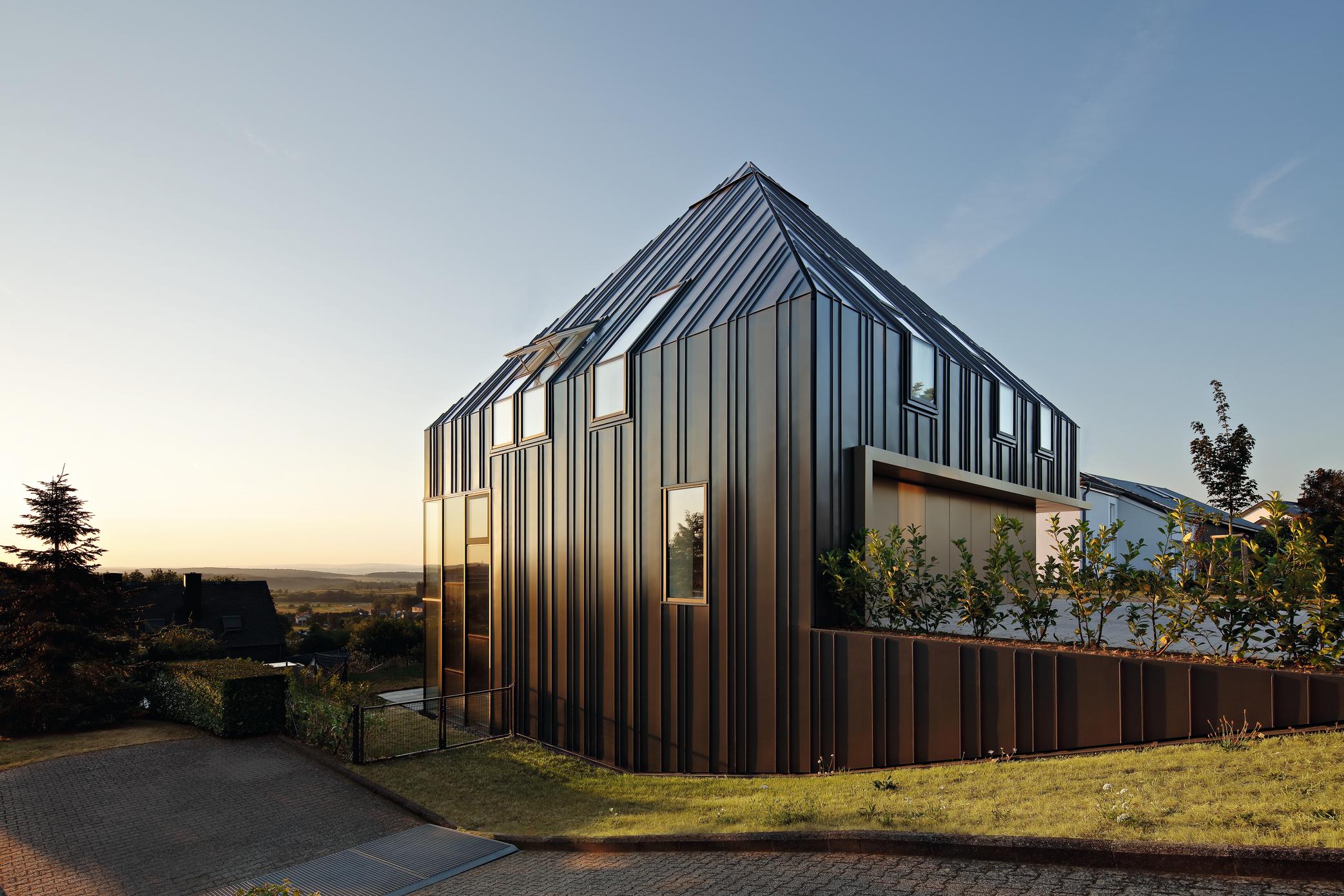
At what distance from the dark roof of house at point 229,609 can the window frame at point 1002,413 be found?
31568 millimetres

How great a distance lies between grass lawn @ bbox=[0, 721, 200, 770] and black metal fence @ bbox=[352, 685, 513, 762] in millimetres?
3841

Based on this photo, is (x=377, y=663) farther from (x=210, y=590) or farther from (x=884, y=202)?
(x=884, y=202)

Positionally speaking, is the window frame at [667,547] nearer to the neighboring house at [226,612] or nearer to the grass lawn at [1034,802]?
the grass lawn at [1034,802]

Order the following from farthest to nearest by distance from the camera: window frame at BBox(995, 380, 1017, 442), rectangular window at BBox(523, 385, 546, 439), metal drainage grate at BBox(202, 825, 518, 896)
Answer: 1. rectangular window at BBox(523, 385, 546, 439)
2. window frame at BBox(995, 380, 1017, 442)
3. metal drainage grate at BBox(202, 825, 518, 896)

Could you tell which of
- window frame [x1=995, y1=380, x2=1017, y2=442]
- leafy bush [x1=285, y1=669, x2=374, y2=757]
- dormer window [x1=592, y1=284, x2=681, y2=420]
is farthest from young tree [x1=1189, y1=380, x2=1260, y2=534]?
leafy bush [x1=285, y1=669, x2=374, y2=757]

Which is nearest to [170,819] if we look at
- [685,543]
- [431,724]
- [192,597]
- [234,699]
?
[234,699]

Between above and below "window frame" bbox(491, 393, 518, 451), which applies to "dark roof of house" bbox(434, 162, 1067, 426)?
above

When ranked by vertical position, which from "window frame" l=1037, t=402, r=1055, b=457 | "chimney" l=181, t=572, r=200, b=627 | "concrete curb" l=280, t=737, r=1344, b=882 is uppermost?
"window frame" l=1037, t=402, r=1055, b=457

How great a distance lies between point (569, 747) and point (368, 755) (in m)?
3.14

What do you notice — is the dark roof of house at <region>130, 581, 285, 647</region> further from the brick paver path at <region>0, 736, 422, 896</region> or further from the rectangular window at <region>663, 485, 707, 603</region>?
the rectangular window at <region>663, 485, 707, 603</region>

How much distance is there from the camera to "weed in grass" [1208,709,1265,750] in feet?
16.2

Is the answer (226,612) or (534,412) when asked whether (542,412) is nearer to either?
(534,412)

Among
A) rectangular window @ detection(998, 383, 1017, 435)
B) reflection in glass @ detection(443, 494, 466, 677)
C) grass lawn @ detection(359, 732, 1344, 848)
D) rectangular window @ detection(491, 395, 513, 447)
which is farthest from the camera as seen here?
reflection in glass @ detection(443, 494, 466, 677)

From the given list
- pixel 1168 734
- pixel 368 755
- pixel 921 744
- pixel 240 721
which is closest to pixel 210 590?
pixel 240 721
